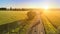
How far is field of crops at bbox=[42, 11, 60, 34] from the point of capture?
1.96 meters

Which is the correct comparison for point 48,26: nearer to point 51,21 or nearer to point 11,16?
point 51,21

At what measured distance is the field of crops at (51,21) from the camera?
196 cm

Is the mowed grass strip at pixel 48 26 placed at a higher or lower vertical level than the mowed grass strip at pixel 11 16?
lower

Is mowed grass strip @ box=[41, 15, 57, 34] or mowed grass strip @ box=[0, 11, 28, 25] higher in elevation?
mowed grass strip @ box=[0, 11, 28, 25]

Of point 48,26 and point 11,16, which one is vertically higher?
point 11,16

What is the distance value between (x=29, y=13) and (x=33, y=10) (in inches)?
3.6

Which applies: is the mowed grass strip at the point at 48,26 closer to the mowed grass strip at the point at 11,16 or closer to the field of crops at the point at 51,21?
the field of crops at the point at 51,21

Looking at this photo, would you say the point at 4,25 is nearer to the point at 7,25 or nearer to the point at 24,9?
the point at 7,25

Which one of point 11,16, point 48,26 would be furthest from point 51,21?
point 11,16

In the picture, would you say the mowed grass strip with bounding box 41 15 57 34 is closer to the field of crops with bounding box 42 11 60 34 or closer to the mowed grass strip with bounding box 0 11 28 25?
the field of crops with bounding box 42 11 60 34

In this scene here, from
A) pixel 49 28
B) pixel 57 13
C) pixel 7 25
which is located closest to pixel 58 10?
pixel 57 13

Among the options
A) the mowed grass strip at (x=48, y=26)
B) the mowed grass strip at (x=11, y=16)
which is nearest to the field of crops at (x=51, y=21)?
the mowed grass strip at (x=48, y=26)

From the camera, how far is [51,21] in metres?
2.02

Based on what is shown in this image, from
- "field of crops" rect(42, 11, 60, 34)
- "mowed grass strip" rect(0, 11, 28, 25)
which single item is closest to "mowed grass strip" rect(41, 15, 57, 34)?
"field of crops" rect(42, 11, 60, 34)
